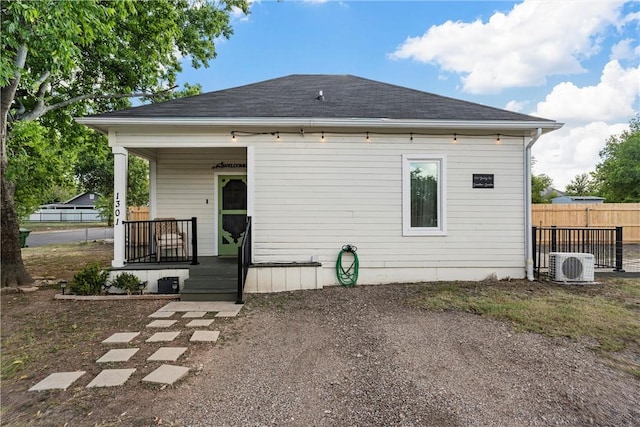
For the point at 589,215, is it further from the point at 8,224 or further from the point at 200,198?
the point at 8,224

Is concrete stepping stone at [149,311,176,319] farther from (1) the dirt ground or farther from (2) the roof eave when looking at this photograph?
(2) the roof eave

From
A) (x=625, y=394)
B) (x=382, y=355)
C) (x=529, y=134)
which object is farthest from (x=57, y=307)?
(x=529, y=134)

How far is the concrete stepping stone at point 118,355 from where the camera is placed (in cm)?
314

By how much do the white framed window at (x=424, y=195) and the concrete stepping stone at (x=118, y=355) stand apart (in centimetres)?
476

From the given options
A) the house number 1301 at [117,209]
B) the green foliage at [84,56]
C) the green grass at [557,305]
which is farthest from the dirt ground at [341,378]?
the green foliage at [84,56]

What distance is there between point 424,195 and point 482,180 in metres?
1.17

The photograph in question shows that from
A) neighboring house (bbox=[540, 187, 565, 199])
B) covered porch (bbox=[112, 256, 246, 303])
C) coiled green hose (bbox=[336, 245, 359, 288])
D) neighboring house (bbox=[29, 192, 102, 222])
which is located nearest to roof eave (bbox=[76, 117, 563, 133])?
coiled green hose (bbox=[336, 245, 359, 288])

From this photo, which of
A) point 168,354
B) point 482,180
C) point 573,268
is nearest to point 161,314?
point 168,354

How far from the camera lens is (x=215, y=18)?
10906 millimetres

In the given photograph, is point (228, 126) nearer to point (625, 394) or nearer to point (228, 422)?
point (228, 422)

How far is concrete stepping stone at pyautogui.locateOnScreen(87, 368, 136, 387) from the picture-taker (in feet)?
8.77

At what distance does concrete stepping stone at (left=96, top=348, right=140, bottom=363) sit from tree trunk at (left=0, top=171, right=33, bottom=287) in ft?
16.3

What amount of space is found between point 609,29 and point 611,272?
34.8 feet

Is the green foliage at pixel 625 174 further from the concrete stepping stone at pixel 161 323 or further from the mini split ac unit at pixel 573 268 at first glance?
the concrete stepping stone at pixel 161 323
